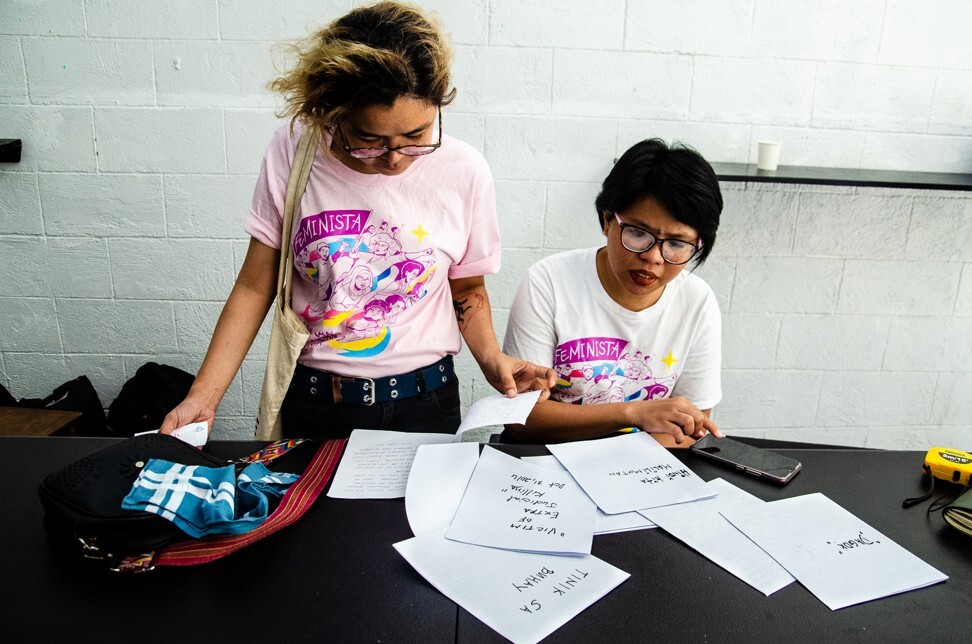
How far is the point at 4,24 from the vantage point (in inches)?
80.3

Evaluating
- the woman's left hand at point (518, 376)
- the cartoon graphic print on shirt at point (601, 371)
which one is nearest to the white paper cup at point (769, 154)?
the cartoon graphic print on shirt at point (601, 371)

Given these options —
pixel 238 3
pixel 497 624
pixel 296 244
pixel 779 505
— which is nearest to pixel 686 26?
pixel 238 3

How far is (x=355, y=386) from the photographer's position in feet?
4.35

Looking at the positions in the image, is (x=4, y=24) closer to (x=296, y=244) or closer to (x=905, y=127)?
(x=296, y=244)

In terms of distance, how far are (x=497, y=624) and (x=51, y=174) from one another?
2079 mm

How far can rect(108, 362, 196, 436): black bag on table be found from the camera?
86.6 inches

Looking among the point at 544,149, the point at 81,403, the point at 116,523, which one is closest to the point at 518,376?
the point at 116,523

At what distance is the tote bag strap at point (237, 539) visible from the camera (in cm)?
87

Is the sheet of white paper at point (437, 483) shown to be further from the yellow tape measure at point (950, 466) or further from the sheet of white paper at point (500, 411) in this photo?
the yellow tape measure at point (950, 466)

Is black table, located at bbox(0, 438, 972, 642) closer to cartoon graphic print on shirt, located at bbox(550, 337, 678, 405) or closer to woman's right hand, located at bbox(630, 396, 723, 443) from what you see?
woman's right hand, located at bbox(630, 396, 723, 443)

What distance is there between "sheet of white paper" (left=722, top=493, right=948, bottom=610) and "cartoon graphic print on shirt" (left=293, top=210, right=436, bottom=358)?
68 centimetres

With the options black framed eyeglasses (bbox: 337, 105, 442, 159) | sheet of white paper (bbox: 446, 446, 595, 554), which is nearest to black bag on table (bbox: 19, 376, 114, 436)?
black framed eyeglasses (bbox: 337, 105, 442, 159)

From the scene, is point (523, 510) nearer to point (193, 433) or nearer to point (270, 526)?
point (270, 526)

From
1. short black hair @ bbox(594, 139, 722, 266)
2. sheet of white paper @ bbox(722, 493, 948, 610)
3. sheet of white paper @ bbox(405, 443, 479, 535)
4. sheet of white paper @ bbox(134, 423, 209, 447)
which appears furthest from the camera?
short black hair @ bbox(594, 139, 722, 266)
